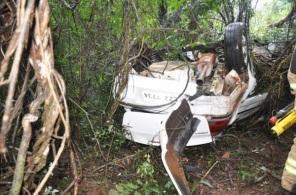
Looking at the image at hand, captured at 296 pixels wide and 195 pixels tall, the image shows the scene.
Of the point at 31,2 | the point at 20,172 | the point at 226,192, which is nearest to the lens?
the point at 31,2

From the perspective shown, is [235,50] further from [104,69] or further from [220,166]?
[104,69]

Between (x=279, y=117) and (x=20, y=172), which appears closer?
(x=20, y=172)

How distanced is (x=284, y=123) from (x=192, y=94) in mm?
1066

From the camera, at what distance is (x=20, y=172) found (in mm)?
2854

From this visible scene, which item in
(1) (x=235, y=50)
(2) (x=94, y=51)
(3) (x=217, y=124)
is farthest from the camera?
(2) (x=94, y=51)

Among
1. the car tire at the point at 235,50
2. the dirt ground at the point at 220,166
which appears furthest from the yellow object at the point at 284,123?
the car tire at the point at 235,50

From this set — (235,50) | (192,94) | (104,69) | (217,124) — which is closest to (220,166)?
(217,124)

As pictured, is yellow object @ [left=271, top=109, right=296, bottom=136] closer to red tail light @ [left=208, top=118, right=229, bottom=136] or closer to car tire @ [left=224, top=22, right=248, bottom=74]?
red tail light @ [left=208, top=118, right=229, bottom=136]

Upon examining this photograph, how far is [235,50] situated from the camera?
5.09 metres

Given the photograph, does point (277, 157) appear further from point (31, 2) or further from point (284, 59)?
point (31, 2)

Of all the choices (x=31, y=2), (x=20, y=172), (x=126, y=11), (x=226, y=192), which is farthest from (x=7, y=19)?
(x=226, y=192)

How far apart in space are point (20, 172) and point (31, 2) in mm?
1161

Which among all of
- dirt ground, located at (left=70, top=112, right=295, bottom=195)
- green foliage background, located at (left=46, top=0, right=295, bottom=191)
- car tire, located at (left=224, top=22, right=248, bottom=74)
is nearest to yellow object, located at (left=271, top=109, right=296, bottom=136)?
dirt ground, located at (left=70, top=112, right=295, bottom=195)

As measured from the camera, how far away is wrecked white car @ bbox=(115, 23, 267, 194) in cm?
466
